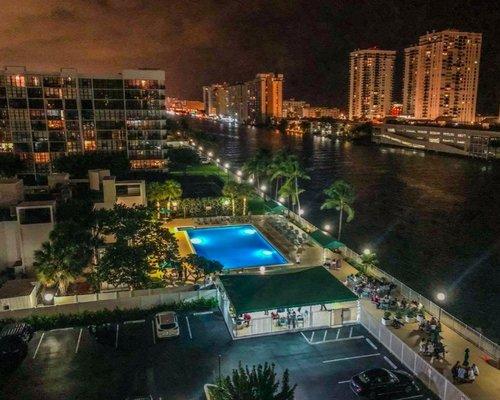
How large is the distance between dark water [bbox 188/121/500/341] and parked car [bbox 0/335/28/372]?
24587mm

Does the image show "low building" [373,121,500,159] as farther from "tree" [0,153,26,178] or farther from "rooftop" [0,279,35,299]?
"rooftop" [0,279,35,299]

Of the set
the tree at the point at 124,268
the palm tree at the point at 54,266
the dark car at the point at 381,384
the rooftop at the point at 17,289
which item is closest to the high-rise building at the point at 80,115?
the rooftop at the point at 17,289

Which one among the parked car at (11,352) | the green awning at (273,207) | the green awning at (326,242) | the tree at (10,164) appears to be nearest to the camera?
the parked car at (11,352)

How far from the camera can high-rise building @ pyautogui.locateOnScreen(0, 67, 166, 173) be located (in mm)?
70312

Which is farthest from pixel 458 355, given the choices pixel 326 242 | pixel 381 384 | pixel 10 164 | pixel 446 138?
pixel 446 138

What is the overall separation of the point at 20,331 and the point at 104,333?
3481 mm

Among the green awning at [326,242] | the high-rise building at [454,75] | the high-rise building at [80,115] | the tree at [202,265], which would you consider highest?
the high-rise building at [454,75]

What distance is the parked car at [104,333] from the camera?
20281 mm

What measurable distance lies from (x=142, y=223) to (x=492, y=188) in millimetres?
65221

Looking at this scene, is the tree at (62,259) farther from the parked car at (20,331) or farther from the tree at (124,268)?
the parked car at (20,331)

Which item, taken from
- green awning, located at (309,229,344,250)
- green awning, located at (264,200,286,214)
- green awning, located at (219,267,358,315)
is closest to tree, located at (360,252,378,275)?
green awning, located at (309,229,344,250)

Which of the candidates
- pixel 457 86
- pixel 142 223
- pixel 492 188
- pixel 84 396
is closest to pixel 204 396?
pixel 84 396

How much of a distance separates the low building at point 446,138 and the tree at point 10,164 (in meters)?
98.0

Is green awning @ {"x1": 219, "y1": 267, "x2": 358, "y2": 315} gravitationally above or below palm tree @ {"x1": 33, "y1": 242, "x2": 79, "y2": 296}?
below
